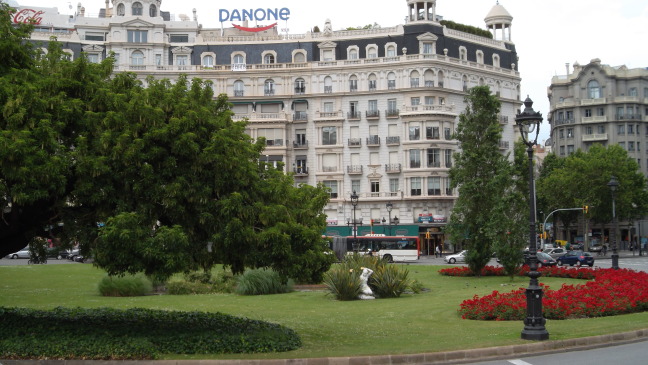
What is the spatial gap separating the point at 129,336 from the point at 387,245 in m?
53.8

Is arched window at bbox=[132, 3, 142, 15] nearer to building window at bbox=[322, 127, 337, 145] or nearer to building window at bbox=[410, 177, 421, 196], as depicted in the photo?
building window at bbox=[322, 127, 337, 145]

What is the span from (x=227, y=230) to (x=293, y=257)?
188 cm

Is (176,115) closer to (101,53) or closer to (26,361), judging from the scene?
(26,361)

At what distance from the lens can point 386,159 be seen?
3105 inches

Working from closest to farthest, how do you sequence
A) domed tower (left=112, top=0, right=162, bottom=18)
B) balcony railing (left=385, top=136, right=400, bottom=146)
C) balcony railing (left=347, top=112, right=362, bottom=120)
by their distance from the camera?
balcony railing (left=385, top=136, right=400, bottom=146) < domed tower (left=112, top=0, right=162, bottom=18) < balcony railing (left=347, top=112, right=362, bottom=120)

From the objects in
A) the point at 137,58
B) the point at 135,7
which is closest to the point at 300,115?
the point at 137,58

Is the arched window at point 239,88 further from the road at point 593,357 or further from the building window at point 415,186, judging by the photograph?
A: the road at point 593,357

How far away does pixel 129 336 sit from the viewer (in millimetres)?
17625

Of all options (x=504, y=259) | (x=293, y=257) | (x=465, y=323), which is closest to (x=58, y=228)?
(x=293, y=257)

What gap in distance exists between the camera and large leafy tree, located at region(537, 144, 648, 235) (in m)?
85.8

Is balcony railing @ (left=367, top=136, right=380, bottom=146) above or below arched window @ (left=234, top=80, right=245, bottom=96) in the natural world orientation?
below

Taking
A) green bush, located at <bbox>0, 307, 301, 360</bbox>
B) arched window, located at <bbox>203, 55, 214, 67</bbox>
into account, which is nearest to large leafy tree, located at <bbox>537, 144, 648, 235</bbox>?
arched window, located at <bbox>203, 55, 214, 67</bbox>

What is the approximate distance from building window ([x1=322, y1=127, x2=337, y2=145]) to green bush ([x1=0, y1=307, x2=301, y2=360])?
59652 mm

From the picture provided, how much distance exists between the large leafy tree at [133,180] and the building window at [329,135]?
202ft
